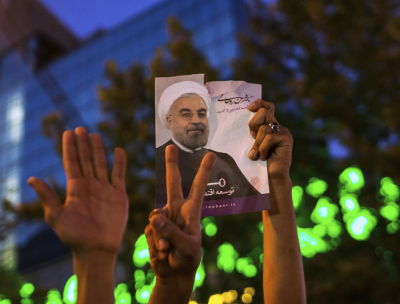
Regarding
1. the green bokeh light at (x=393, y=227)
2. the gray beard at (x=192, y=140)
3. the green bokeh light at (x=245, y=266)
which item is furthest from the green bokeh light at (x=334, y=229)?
the gray beard at (x=192, y=140)

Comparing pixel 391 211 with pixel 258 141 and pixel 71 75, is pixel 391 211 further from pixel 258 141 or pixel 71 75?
pixel 71 75

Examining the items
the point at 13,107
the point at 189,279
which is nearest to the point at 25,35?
the point at 13,107

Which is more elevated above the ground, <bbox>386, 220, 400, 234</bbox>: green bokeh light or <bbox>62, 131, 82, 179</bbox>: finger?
<bbox>386, 220, 400, 234</bbox>: green bokeh light

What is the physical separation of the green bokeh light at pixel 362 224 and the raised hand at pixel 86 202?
573 centimetres

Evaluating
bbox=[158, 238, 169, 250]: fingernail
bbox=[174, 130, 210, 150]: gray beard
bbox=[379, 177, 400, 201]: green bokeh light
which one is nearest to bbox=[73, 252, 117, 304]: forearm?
bbox=[158, 238, 169, 250]: fingernail

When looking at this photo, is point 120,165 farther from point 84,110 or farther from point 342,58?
A: point 84,110

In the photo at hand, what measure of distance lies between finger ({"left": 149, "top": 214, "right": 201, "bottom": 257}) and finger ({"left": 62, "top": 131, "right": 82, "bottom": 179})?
560 mm

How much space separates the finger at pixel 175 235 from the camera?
4.35 ft

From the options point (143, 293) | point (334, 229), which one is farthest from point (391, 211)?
point (143, 293)

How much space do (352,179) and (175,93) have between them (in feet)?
19.6

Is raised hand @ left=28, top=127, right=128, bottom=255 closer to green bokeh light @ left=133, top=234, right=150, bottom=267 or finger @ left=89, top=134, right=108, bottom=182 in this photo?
finger @ left=89, top=134, right=108, bottom=182

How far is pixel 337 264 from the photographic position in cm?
630

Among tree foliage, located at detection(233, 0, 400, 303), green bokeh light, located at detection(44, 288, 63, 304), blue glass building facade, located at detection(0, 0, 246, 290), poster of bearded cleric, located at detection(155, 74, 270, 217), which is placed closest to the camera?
poster of bearded cleric, located at detection(155, 74, 270, 217)

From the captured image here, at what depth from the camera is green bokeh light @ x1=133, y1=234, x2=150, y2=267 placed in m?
6.45
